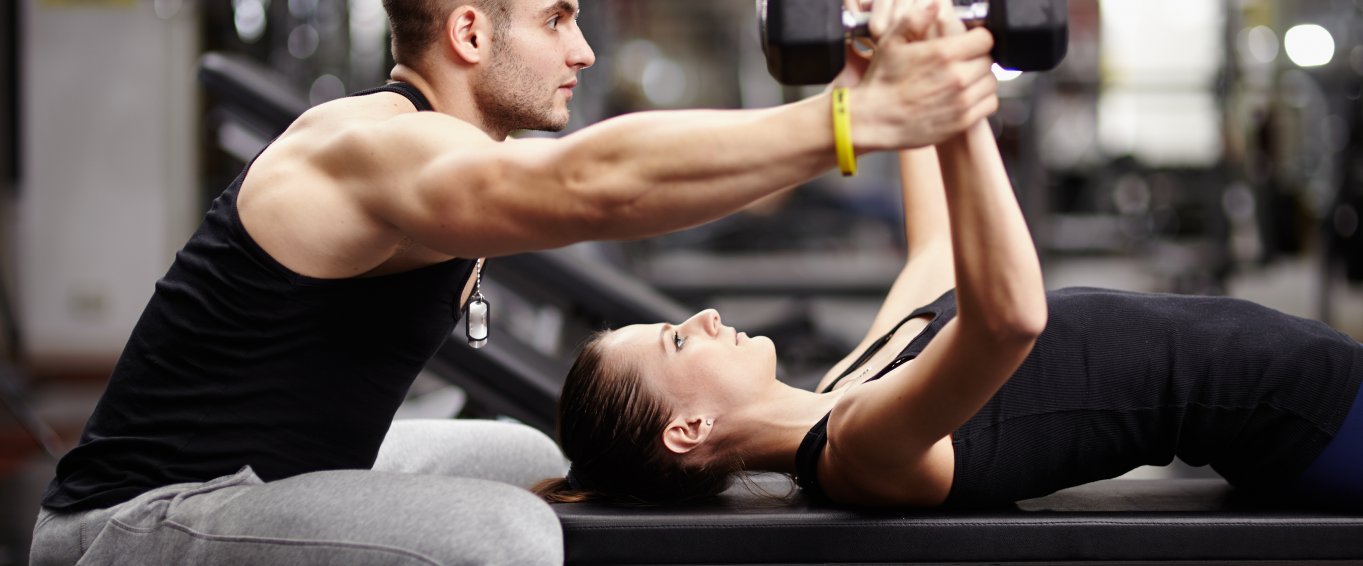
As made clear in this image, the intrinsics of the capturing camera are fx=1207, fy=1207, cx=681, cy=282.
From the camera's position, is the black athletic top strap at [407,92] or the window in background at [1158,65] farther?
the window in background at [1158,65]

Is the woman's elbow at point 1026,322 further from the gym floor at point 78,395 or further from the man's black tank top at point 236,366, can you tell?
the gym floor at point 78,395

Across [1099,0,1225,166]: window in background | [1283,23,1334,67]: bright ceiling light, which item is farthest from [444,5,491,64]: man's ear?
[1099,0,1225,166]: window in background

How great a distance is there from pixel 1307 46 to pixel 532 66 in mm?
7108

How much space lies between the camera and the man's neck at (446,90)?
1490 millimetres

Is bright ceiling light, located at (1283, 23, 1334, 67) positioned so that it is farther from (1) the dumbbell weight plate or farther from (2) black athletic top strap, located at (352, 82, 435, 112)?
(1) the dumbbell weight plate

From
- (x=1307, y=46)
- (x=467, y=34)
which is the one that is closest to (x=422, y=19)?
(x=467, y=34)

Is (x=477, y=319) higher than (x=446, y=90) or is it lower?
lower

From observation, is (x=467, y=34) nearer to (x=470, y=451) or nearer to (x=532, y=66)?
(x=532, y=66)

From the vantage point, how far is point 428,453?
5.93 feet

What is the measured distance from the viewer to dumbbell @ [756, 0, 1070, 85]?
39.1 inches

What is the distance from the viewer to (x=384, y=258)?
1301 millimetres

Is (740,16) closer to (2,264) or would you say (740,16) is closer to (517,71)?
(2,264)

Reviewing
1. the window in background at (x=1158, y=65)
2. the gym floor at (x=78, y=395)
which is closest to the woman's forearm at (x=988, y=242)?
the gym floor at (x=78, y=395)

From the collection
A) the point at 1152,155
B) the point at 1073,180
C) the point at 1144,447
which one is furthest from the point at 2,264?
the point at 1152,155
